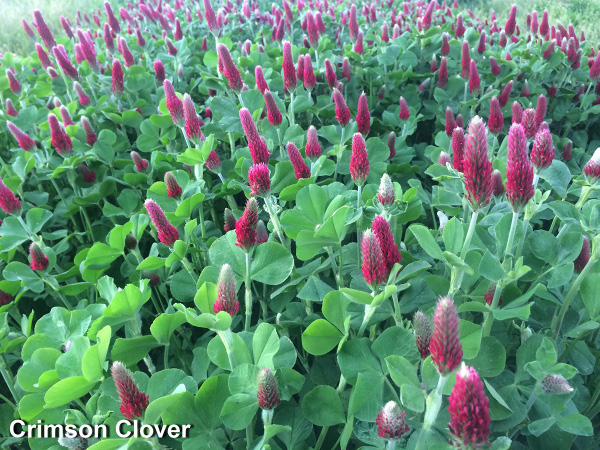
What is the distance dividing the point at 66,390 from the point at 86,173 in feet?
4.92

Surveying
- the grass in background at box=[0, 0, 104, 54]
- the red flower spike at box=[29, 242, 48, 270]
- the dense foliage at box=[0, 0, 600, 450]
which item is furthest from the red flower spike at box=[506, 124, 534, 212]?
the grass in background at box=[0, 0, 104, 54]

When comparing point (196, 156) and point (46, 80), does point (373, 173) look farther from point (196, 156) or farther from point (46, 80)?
point (46, 80)

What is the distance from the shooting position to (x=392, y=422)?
961 mm

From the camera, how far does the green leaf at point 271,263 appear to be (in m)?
1.38

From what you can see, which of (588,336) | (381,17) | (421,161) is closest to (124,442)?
(588,336)

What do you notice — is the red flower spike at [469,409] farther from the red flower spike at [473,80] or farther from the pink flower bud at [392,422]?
the red flower spike at [473,80]

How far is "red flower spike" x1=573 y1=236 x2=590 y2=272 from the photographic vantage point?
134 cm

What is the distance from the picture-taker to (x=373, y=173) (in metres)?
2.11

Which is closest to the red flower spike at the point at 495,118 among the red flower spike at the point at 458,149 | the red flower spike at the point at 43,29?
the red flower spike at the point at 458,149

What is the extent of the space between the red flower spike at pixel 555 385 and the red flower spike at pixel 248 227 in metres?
0.81

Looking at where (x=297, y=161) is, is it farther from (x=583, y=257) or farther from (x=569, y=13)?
(x=569, y=13)

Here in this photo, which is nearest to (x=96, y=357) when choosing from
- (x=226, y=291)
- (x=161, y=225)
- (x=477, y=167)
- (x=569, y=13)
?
(x=226, y=291)

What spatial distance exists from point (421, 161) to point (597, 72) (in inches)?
53.7

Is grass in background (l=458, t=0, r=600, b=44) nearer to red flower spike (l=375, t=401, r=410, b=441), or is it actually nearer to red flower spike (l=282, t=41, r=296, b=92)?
red flower spike (l=282, t=41, r=296, b=92)
